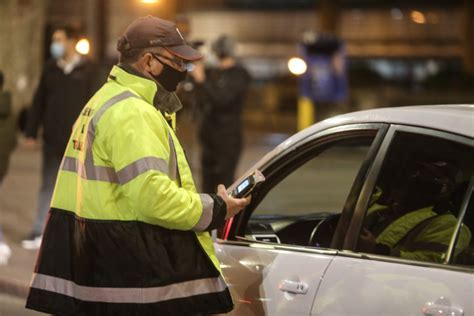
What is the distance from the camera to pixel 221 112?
10055 mm

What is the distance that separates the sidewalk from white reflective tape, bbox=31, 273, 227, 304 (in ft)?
13.3

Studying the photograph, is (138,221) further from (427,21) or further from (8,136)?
(427,21)

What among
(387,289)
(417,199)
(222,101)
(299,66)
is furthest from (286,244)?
(299,66)

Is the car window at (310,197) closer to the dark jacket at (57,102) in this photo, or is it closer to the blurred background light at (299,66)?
the blurred background light at (299,66)

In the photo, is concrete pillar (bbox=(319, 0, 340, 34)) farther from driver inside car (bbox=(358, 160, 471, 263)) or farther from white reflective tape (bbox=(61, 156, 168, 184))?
white reflective tape (bbox=(61, 156, 168, 184))

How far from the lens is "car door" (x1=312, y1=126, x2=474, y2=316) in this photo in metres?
3.51

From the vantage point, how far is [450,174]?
399 cm

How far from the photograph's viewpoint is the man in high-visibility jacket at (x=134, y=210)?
12.4ft

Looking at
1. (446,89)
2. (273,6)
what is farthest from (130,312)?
(273,6)

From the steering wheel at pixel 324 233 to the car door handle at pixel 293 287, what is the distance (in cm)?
48

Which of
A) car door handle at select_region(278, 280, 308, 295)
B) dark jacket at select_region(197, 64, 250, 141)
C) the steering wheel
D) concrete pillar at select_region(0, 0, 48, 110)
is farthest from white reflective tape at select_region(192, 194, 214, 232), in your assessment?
concrete pillar at select_region(0, 0, 48, 110)

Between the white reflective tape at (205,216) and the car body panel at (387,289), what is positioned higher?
the white reflective tape at (205,216)

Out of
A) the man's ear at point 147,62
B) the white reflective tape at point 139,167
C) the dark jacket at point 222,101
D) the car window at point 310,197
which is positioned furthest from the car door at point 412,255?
the dark jacket at point 222,101

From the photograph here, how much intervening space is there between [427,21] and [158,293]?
2778cm
